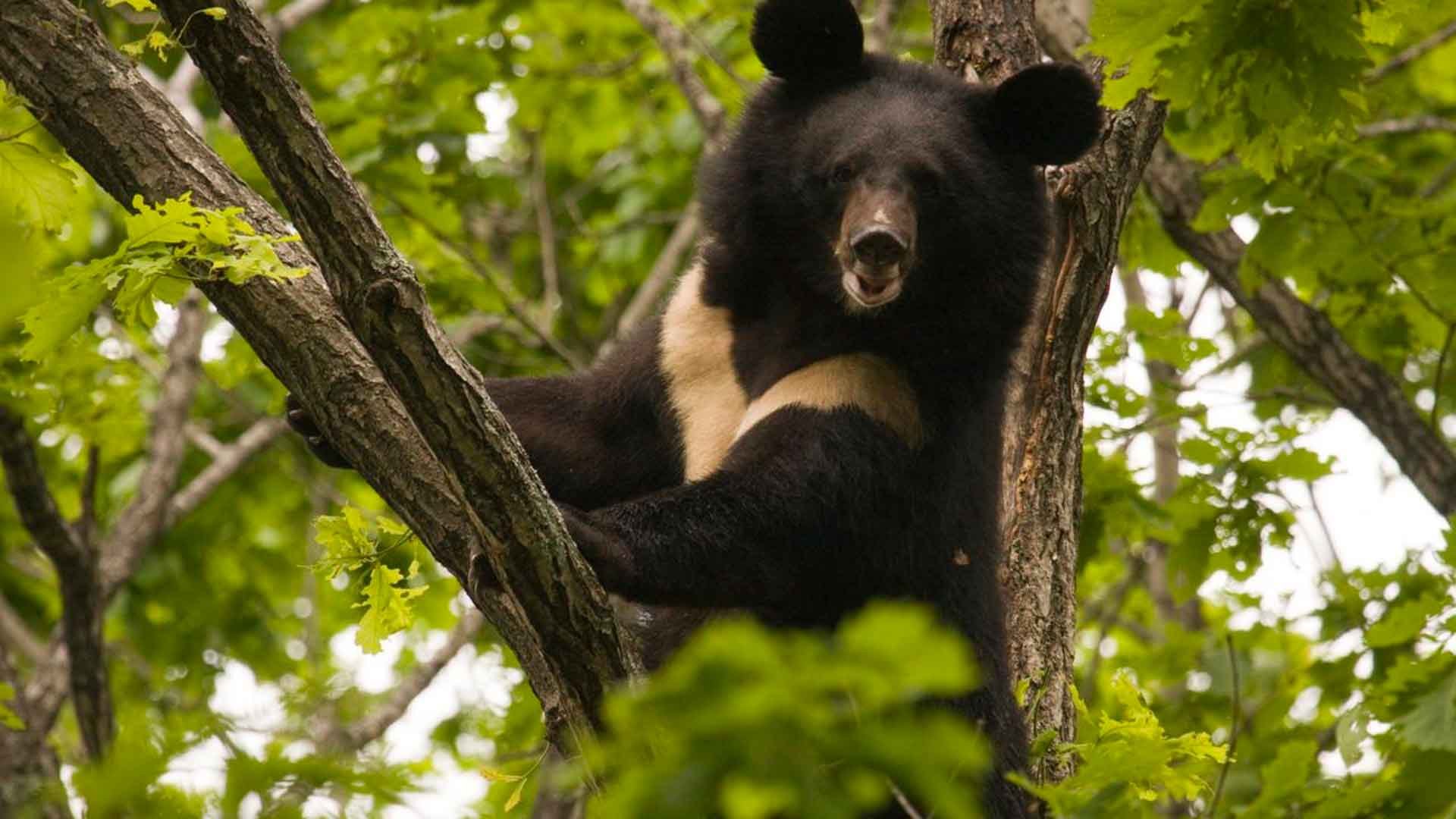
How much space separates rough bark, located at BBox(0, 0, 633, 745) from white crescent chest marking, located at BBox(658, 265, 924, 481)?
1.45 metres

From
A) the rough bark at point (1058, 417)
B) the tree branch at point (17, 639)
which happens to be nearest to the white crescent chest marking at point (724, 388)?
the rough bark at point (1058, 417)

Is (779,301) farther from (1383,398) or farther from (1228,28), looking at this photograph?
(1383,398)

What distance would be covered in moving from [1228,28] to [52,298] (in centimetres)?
348

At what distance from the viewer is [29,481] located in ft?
25.7

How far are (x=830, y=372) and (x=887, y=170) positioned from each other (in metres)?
0.84

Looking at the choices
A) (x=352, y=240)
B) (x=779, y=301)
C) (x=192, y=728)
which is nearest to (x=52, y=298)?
(x=352, y=240)

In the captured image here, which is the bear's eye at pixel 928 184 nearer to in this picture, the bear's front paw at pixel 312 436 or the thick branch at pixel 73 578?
the bear's front paw at pixel 312 436

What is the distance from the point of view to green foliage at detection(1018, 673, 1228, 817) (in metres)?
4.33

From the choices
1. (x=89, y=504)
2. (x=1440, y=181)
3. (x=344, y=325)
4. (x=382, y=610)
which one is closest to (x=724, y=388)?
(x=382, y=610)

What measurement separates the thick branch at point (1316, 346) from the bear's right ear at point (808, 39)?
2446mm

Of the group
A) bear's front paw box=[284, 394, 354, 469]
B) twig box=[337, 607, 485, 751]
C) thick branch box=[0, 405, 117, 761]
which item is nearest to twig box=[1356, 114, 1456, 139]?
twig box=[337, 607, 485, 751]

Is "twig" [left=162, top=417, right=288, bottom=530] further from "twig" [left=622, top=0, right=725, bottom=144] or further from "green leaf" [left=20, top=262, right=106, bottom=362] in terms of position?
"green leaf" [left=20, top=262, right=106, bottom=362]

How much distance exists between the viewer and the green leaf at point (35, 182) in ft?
18.4

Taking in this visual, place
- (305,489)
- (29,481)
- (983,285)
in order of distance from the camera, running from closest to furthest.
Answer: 1. (983,285)
2. (29,481)
3. (305,489)
